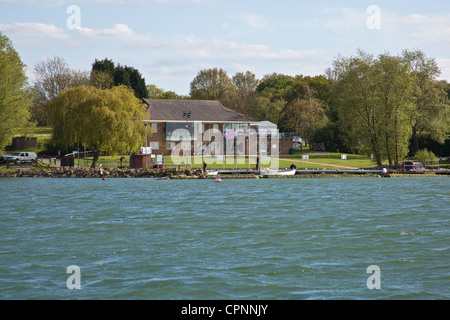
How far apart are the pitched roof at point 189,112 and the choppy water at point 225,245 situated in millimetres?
44097

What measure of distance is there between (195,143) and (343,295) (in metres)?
76.0

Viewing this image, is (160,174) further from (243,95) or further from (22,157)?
(243,95)

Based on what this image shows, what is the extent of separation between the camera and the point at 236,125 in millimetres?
94188

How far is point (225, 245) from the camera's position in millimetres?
23578

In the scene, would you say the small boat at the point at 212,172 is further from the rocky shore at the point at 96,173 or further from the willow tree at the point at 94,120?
the willow tree at the point at 94,120

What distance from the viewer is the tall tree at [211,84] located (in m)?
125

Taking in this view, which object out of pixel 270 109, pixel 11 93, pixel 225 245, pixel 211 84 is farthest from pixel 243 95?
pixel 225 245

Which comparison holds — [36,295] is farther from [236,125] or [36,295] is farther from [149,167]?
[236,125]

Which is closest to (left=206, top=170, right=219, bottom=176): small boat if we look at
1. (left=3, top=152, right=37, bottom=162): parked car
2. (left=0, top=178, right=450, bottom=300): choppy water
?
(left=0, top=178, right=450, bottom=300): choppy water

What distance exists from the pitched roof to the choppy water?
44097 millimetres

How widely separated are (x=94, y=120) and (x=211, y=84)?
6479 cm
